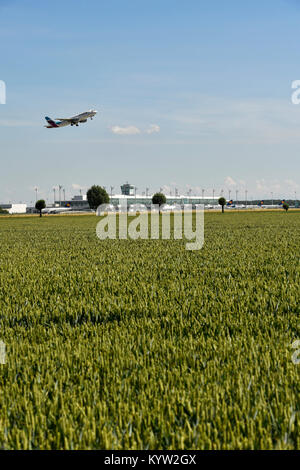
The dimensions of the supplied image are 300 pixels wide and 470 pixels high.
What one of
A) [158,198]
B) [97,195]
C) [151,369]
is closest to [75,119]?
[158,198]

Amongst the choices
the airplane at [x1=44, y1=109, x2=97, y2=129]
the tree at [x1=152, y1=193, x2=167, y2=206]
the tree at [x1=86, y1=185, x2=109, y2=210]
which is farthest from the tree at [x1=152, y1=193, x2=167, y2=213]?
the airplane at [x1=44, y1=109, x2=97, y2=129]

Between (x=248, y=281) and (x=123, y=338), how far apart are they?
5.15 metres

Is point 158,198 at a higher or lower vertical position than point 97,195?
lower

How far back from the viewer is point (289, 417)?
10.8 feet

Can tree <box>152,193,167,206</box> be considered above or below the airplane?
below

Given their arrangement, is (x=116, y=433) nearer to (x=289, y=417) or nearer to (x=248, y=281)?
(x=289, y=417)

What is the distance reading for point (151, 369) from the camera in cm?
434

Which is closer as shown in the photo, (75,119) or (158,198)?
(75,119)

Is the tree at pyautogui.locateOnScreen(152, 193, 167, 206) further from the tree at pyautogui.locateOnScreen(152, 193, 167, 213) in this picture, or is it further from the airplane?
the airplane

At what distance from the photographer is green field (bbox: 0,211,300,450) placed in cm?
319

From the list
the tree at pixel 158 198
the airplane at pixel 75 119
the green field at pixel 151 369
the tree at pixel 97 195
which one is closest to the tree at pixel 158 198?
the tree at pixel 158 198

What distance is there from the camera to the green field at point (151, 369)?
3186 mm

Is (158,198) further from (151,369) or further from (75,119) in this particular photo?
(151,369)

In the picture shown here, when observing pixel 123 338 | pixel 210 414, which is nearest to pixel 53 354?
pixel 123 338
